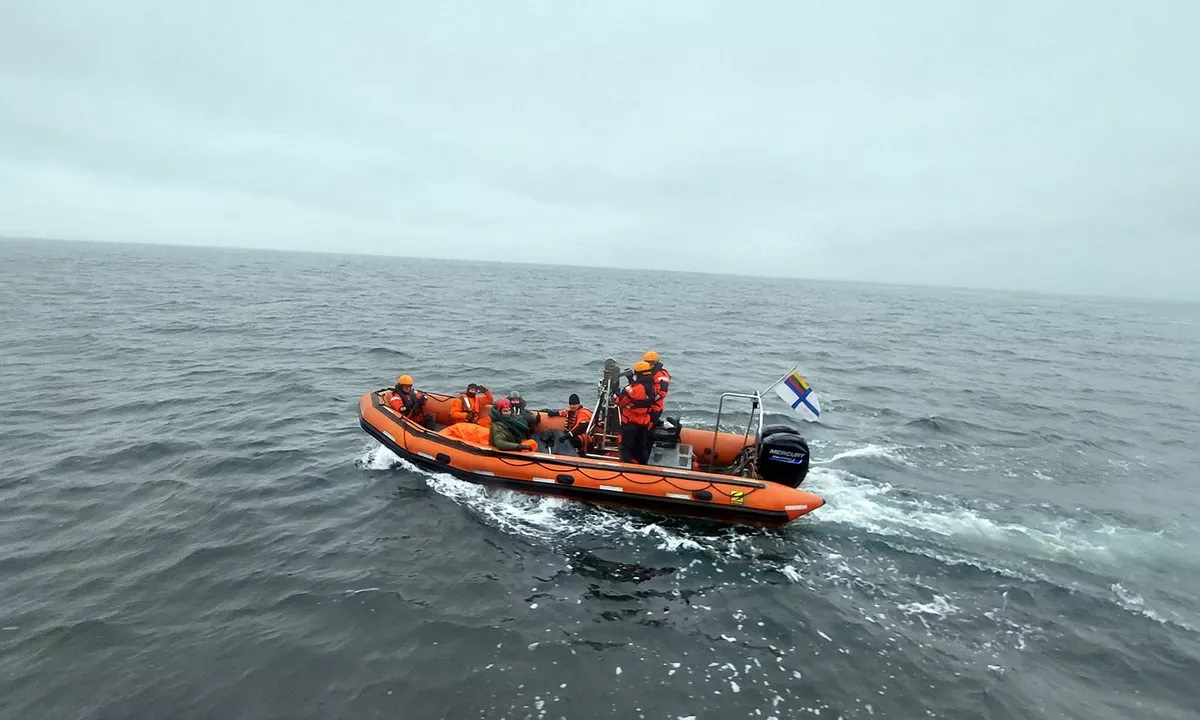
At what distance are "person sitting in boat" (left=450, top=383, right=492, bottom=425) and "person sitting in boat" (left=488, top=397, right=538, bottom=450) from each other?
1.02m

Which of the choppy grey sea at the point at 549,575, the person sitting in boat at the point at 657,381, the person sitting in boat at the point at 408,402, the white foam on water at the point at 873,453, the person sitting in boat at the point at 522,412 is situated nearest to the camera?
the choppy grey sea at the point at 549,575

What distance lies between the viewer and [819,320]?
144 ft

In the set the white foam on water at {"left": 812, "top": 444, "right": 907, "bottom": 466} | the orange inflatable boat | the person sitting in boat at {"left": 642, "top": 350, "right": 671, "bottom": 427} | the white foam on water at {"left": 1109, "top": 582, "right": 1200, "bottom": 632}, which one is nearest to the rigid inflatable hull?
the orange inflatable boat

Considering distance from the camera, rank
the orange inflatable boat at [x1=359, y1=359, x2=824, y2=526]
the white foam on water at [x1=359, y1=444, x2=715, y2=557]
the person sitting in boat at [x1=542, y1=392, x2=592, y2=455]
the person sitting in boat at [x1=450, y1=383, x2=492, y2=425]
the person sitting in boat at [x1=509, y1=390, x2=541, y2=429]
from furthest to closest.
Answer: the person sitting in boat at [x1=450, y1=383, x2=492, y2=425], the person sitting in boat at [x1=542, y1=392, x2=592, y2=455], the person sitting in boat at [x1=509, y1=390, x2=541, y2=429], the orange inflatable boat at [x1=359, y1=359, x2=824, y2=526], the white foam on water at [x1=359, y1=444, x2=715, y2=557]

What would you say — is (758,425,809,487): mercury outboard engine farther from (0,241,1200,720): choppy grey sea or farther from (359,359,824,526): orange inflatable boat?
(0,241,1200,720): choppy grey sea

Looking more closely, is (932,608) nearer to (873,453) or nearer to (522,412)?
(873,453)

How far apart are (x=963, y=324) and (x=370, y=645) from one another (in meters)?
51.9

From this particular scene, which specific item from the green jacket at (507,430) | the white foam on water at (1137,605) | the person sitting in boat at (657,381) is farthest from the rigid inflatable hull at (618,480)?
the white foam on water at (1137,605)

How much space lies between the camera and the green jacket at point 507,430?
983 cm

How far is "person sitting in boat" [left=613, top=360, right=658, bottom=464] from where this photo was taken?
9.05 metres

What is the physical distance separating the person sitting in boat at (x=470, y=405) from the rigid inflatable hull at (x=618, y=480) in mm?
831

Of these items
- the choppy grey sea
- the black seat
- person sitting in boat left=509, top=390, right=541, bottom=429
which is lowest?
the choppy grey sea

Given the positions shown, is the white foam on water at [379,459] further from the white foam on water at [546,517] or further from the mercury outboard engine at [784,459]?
the mercury outboard engine at [784,459]

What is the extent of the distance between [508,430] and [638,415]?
2313 millimetres
